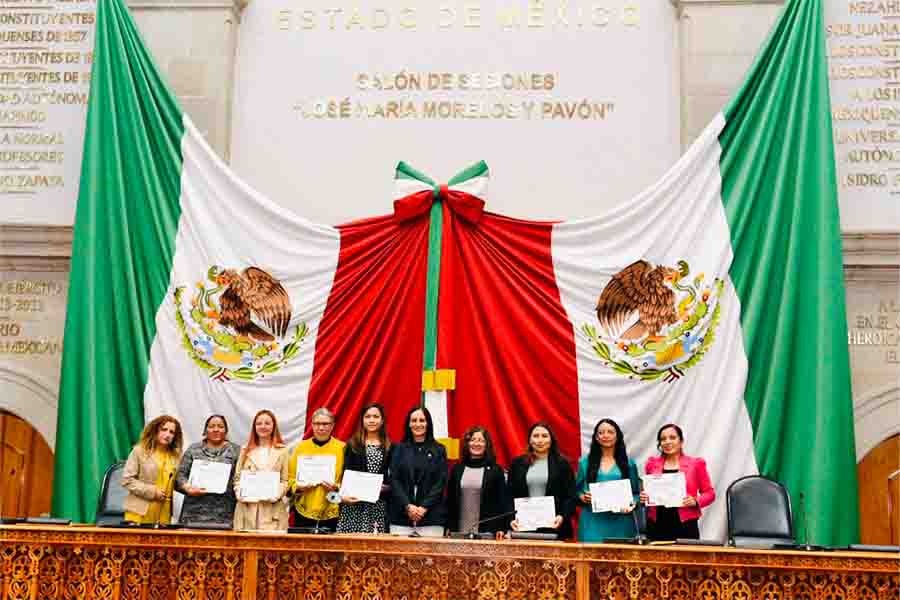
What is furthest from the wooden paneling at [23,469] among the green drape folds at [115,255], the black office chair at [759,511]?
the black office chair at [759,511]

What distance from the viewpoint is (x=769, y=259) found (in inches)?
254

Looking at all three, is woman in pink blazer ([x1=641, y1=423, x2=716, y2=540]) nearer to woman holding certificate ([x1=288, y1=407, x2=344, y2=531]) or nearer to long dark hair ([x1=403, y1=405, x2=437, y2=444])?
long dark hair ([x1=403, y1=405, x2=437, y2=444])

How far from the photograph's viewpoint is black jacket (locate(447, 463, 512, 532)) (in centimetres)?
556

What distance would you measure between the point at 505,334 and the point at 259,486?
198 cm

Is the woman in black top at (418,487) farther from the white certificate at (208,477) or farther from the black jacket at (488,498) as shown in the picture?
the white certificate at (208,477)

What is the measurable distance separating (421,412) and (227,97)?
10.7 ft

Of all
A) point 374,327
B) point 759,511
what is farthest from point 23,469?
point 759,511

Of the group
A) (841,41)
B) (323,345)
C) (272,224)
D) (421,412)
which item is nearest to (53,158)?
(272,224)

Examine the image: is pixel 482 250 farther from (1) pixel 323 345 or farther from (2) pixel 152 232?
(2) pixel 152 232

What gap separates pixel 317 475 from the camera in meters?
5.56

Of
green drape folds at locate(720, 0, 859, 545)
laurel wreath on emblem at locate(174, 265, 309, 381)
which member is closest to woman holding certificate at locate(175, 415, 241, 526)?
laurel wreath on emblem at locate(174, 265, 309, 381)

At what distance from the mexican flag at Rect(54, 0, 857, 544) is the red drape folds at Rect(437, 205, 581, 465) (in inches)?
0.6

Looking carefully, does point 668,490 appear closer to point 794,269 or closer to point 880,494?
point 794,269

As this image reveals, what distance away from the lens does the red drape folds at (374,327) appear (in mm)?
6566
